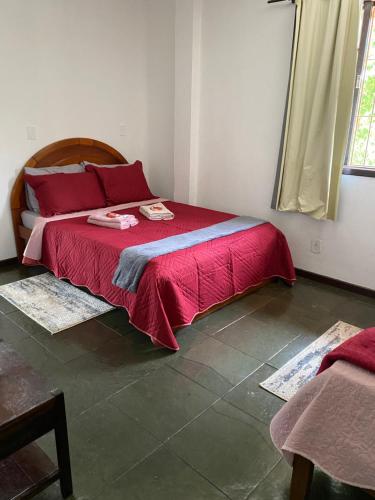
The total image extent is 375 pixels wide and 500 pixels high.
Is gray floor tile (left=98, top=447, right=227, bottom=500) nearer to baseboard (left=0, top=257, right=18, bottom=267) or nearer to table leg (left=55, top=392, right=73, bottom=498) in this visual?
table leg (left=55, top=392, right=73, bottom=498)

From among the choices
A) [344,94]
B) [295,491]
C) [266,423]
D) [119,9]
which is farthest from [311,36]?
[295,491]

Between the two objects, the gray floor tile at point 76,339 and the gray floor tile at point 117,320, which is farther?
the gray floor tile at point 117,320

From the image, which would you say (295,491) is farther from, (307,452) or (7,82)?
(7,82)

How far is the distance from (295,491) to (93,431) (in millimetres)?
864

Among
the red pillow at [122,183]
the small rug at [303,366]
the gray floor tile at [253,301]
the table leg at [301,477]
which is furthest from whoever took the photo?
the red pillow at [122,183]

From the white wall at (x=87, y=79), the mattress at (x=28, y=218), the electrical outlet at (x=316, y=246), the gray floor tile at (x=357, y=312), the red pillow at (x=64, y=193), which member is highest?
the white wall at (x=87, y=79)

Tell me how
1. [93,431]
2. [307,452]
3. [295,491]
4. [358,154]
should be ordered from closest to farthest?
[307,452] → [295,491] → [93,431] → [358,154]

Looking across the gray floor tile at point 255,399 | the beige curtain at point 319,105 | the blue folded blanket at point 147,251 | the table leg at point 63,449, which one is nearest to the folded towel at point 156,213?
the blue folded blanket at point 147,251

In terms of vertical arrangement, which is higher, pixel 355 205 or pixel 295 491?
pixel 355 205

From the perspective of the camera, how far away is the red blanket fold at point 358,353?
3.67 ft

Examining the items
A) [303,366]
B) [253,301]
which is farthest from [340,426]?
[253,301]

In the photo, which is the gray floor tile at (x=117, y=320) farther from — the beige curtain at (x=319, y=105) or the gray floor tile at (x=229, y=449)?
the beige curtain at (x=319, y=105)

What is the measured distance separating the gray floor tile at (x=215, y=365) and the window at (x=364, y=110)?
5.62ft

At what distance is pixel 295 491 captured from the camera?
1.23 meters
